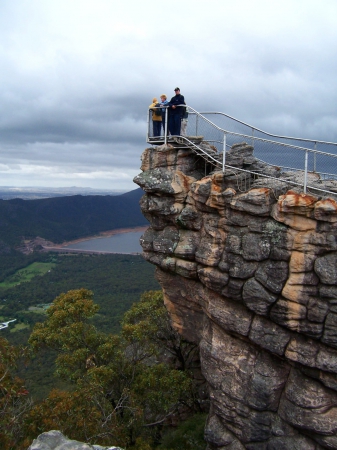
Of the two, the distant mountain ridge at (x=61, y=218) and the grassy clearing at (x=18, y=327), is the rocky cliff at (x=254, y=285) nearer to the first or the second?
the grassy clearing at (x=18, y=327)

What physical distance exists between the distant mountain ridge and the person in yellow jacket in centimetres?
12934

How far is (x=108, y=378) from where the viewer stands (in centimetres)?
1652

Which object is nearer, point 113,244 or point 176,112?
point 176,112

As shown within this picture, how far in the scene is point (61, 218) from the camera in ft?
569

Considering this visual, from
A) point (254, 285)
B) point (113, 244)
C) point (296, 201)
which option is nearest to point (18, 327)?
point (254, 285)

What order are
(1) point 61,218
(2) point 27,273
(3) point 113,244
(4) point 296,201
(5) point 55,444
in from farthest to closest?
(1) point 61,218
(3) point 113,244
(2) point 27,273
(4) point 296,201
(5) point 55,444

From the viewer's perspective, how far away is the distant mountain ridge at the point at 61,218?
14862 cm

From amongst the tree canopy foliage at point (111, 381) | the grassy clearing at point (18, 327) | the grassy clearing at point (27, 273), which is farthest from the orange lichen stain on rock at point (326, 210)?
the grassy clearing at point (27, 273)

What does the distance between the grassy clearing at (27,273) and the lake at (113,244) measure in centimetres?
2169

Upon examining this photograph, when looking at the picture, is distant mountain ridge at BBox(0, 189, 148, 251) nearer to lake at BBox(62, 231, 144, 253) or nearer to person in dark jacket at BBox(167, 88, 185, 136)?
lake at BBox(62, 231, 144, 253)

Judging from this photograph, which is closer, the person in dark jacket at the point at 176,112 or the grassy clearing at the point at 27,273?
the person in dark jacket at the point at 176,112

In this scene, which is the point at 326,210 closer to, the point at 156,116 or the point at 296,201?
the point at 296,201

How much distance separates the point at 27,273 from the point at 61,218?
213ft

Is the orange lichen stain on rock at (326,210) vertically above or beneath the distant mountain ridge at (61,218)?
above
